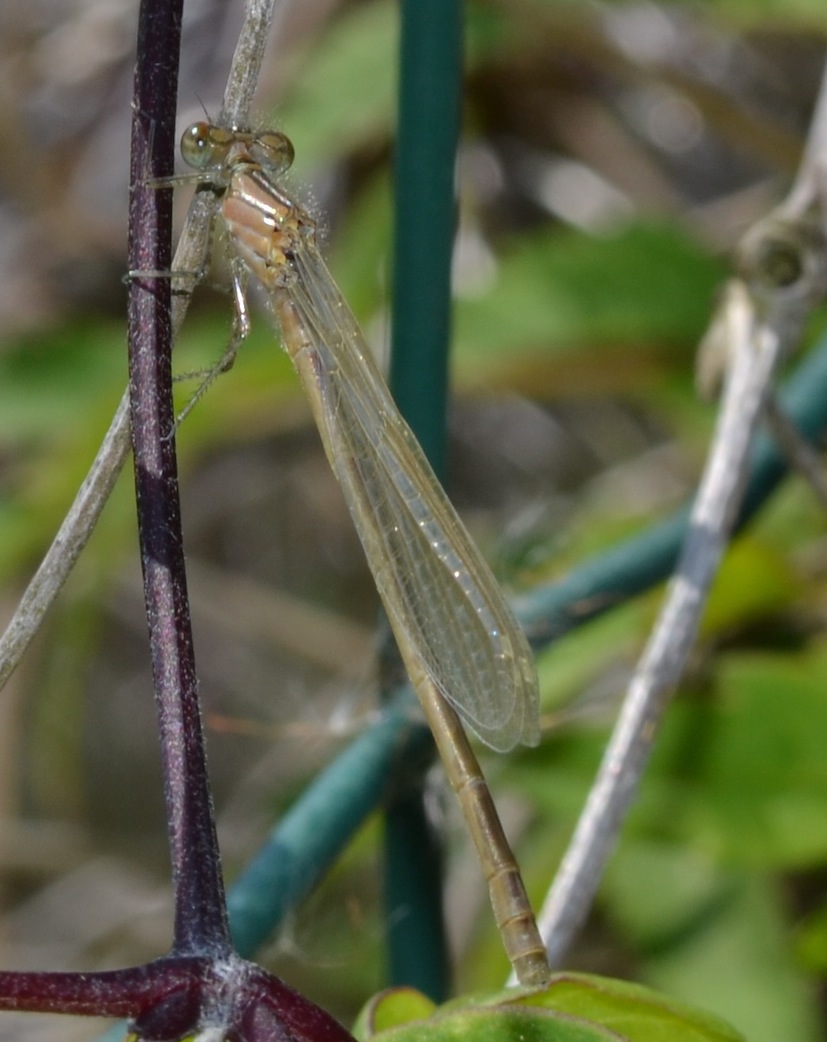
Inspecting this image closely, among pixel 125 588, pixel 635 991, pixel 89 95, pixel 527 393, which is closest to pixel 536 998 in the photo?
pixel 635 991

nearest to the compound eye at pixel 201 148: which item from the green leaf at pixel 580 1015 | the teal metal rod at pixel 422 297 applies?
the teal metal rod at pixel 422 297

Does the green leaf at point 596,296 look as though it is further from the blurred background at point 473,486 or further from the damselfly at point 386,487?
the damselfly at point 386,487

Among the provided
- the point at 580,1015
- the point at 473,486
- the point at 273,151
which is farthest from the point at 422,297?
the point at 473,486

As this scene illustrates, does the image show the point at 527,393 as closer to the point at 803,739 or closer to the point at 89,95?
the point at 803,739

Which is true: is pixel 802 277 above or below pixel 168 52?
above

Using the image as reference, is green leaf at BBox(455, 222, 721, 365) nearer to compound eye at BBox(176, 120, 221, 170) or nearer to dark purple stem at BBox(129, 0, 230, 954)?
compound eye at BBox(176, 120, 221, 170)

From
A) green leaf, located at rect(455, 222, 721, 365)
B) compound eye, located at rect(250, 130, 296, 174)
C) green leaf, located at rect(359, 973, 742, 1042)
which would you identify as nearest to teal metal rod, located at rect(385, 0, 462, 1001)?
compound eye, located at rect(250, 130, 296, 174)

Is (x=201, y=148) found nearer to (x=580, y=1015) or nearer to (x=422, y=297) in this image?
(x=422, y=297)
